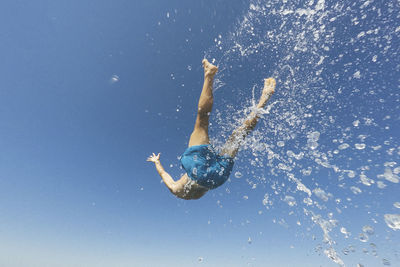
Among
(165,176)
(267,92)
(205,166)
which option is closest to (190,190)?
(205,166)

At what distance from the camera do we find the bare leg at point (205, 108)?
4.56 metres

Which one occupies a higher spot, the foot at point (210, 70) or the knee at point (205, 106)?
the foot at point (210, 70)

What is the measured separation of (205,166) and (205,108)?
4.31 ft

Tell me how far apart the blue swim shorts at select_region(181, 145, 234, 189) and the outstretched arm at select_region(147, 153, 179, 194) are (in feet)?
2.87

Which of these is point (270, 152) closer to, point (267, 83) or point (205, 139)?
point (267, 83)

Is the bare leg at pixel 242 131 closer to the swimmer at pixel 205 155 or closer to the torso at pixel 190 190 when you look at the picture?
the swimmer at pixel 205 155

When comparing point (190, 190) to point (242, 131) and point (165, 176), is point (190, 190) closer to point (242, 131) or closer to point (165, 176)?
point (165, 176)

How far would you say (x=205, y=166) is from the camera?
464 centimetres

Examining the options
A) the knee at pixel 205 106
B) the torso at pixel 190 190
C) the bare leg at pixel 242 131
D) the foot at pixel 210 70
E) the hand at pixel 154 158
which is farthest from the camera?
the hand at pixel 154 158

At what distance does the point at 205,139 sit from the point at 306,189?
3.85 meters

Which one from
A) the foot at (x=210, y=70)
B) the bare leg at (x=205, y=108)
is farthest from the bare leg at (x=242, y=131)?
the foot at (x=210, y=70)

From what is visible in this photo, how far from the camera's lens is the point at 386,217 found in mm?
4941

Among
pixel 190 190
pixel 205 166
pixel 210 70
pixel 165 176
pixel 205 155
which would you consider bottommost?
pixel 190 190

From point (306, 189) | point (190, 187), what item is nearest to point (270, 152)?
point (306, 189)
